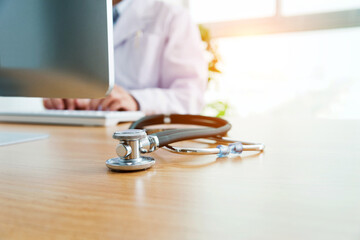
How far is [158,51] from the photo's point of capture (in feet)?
5.42

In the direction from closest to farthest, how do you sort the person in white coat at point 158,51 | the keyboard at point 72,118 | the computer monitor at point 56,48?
1. the computer monitor at point 56,48
2. the keyboard at point 72,118
3. the person in white coat at point 158,51

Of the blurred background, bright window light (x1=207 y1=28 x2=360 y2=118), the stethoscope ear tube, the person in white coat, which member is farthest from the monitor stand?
bright window light (x1=207 y1=28 x2=360 y2=118)

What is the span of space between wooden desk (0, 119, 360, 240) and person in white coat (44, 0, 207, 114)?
1.10 meters

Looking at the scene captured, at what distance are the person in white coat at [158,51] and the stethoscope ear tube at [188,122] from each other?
2.63 feet

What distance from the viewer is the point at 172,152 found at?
42 cm

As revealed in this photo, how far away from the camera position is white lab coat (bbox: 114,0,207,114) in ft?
5.07

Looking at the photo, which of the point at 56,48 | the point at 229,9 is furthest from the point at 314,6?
the point at 56,48

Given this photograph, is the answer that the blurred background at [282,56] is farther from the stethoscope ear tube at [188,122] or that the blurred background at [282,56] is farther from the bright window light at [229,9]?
the stethoscope ear tube at [188,122]

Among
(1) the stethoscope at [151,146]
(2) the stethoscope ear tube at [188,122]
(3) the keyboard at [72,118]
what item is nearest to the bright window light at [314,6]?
(3) the keyboard at [72,118]

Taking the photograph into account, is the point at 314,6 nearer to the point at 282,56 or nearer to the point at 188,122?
the point at 282,56

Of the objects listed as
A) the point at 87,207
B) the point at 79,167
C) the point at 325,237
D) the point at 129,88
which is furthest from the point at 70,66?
the point at 129,88

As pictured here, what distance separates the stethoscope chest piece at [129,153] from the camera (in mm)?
315

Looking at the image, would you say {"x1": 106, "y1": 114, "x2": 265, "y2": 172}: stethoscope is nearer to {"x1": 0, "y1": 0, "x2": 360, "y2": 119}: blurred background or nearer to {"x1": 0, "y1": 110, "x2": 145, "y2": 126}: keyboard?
{"x1": 0, "y1": 110, "x2": 145, "y2": 126}: keyboard

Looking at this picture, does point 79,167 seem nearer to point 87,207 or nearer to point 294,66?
point 87,207
